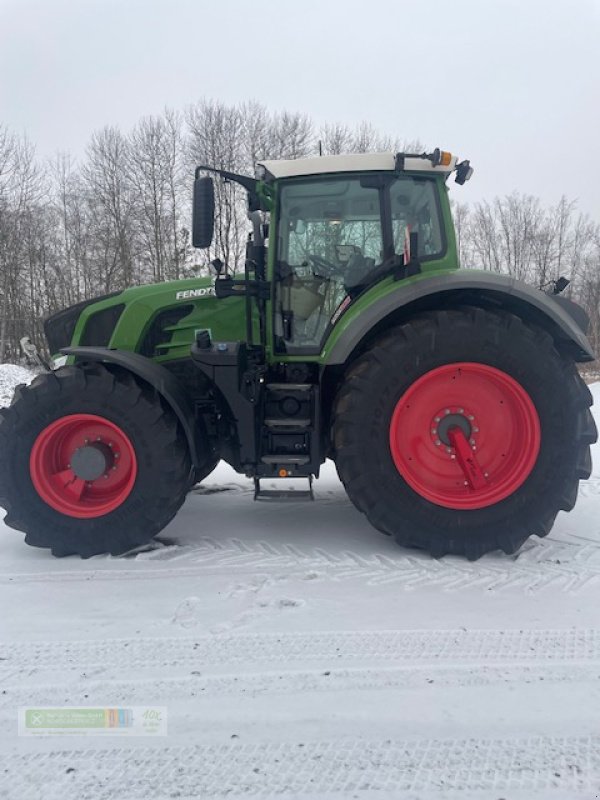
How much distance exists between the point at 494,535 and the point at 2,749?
248 centimetres

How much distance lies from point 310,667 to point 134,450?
1648 millimetres

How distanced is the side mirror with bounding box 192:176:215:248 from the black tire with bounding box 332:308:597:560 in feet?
3.85

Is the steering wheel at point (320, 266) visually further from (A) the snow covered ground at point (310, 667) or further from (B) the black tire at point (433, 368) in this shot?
(A) the snow covered ground at point (310, 667)

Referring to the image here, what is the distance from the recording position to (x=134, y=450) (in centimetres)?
328

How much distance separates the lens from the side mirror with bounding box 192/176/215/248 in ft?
10.7

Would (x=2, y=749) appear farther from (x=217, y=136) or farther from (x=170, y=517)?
(x=217, y=136)

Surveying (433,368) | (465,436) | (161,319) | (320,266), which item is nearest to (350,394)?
(433,368)

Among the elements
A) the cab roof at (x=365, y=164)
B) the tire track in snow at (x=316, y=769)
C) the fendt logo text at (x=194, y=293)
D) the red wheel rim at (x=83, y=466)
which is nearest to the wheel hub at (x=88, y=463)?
the red wheel rim at (x=83, y=466)

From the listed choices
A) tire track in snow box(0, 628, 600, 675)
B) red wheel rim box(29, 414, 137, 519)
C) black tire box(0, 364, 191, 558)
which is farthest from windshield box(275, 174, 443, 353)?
tire track in snow box(0, 628, 600, 675)

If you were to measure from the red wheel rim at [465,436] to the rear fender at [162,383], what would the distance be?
1176mm

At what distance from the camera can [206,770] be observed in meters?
1.71

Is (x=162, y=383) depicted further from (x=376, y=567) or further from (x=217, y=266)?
(x=376, y=567)

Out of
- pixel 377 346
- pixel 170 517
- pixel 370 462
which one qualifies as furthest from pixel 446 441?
pixel 170 517

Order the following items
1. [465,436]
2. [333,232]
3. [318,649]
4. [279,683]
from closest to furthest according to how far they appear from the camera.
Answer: [279,683] < [318,649] < [465,436] < [333,232]
